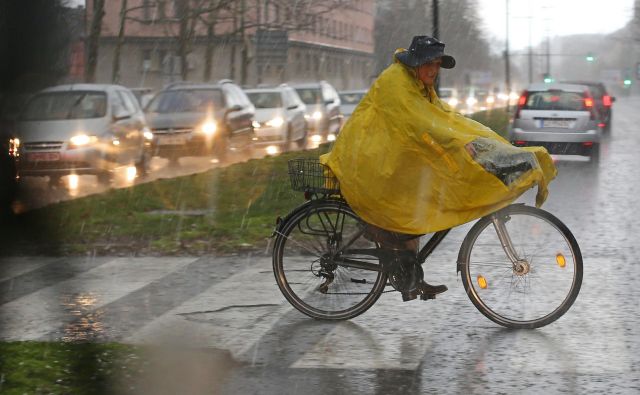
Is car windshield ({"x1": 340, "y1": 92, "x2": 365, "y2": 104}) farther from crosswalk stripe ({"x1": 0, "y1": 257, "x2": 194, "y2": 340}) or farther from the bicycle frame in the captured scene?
the bicycle frame

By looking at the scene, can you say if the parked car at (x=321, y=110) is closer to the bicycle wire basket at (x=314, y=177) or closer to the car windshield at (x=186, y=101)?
the car windshield at (x=186, y=101)

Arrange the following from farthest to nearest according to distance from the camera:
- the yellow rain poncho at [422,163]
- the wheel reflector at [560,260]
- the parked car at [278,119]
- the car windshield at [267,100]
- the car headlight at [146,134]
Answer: the car windshield at [267,100] < the parked car at [278,119] < the car headlight at [146,134] < the wheel reflector at [560,260] < the yellow rain poncho at [422,163]

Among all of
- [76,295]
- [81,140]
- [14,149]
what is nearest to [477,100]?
[81,140]

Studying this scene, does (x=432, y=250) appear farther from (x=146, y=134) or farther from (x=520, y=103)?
(x=520, y=103)

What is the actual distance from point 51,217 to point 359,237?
6208mm

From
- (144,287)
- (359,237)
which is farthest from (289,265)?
(144,287)

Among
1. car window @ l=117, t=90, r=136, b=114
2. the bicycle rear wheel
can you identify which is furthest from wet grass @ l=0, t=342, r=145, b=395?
car window @ l=117, t=90, r=136, b=114

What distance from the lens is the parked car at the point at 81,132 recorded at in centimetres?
1816

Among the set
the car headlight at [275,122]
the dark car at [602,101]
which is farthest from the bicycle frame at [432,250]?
the dark car at [602,101]

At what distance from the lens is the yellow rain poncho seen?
6.19 metres

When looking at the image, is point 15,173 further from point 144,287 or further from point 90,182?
point 144,287

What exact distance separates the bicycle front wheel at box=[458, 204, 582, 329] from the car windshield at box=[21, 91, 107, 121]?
13241mm

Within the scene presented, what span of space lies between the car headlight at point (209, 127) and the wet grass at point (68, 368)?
17.4 m

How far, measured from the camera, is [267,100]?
29.2 metres
